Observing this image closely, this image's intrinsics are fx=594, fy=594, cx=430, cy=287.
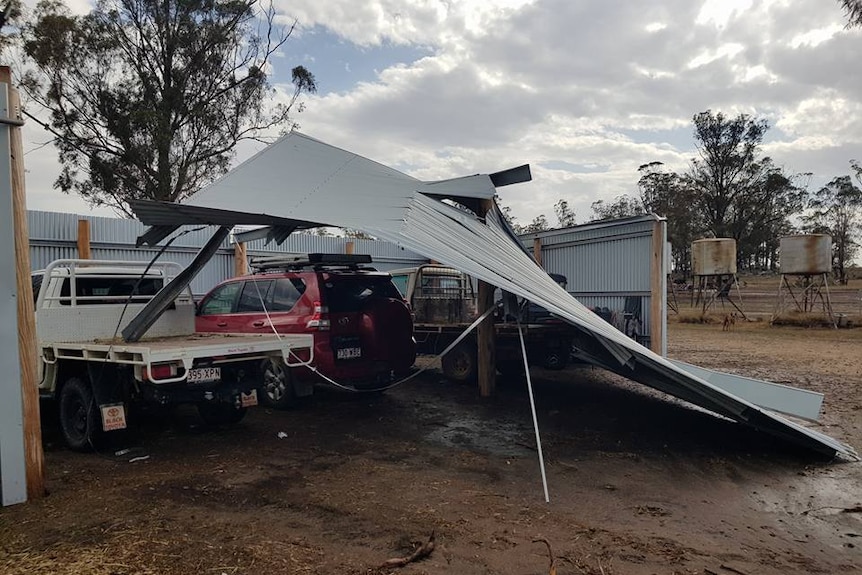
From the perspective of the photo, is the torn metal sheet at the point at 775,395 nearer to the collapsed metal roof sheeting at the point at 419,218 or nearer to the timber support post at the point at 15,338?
the collapsed metal roof sheeting at the point at 419,218

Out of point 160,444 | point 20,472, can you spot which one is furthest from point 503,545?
point 160,444

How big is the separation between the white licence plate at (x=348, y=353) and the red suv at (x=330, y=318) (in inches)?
0.5

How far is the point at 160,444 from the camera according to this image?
6.04m

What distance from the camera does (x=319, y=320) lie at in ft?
23.1

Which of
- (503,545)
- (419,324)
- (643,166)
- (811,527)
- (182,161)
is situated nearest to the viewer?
(503,545)

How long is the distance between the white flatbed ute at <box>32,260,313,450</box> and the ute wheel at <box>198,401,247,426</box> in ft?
0.04

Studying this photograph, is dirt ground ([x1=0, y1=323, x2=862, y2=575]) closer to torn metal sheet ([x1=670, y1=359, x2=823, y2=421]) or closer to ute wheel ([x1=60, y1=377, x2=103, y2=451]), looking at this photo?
ute wheel ([x1=60, y1=377, x2=103, y2=451])

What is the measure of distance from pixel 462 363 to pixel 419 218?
4171mm

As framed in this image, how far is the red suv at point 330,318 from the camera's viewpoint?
707 cm

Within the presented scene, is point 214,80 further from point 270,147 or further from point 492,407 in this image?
point 492,407

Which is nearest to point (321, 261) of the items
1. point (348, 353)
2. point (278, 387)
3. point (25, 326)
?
point (348, 353)

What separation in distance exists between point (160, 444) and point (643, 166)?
38525 millimetres

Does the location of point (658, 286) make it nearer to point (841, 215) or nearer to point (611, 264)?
point (611, 264)

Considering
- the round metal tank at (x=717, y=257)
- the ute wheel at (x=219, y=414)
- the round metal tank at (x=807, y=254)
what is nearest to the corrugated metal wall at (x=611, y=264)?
the ute wheel at (x=219, y=414)
